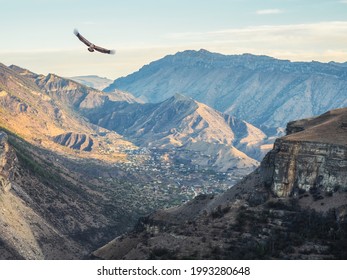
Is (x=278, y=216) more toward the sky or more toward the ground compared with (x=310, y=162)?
more toward the ground

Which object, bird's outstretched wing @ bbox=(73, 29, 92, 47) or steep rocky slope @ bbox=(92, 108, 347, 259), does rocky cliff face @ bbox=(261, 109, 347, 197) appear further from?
bird's outstretched wing @ bbox=(73, 29, 92, 47)

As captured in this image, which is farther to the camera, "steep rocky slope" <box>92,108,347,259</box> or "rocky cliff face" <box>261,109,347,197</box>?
"rocky cliff face" <box>261,109,347,197</box>

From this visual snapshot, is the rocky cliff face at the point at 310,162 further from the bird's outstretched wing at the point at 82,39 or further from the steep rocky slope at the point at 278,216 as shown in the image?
the bird's outstretched wing at the point at 82,39

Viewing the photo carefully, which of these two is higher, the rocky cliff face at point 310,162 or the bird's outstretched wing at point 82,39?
the bird's outstretched wing at point 82,39

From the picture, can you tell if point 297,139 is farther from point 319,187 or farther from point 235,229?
point 235,229

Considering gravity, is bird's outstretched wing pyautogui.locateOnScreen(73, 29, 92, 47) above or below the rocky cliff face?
above

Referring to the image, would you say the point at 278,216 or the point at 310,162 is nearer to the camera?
the point at 278,216

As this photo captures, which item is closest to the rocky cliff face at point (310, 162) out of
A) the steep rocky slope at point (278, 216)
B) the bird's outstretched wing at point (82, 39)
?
the steep rocky slope at point (278, 216)

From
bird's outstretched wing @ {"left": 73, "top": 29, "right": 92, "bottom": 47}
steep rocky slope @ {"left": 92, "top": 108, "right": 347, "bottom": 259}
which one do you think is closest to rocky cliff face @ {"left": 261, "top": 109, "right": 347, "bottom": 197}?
steep rocky slope @ {"left": 92, "top": 108, "right": 347, "bottom": 259}

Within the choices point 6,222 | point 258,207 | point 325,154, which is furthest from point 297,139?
point 6,222
